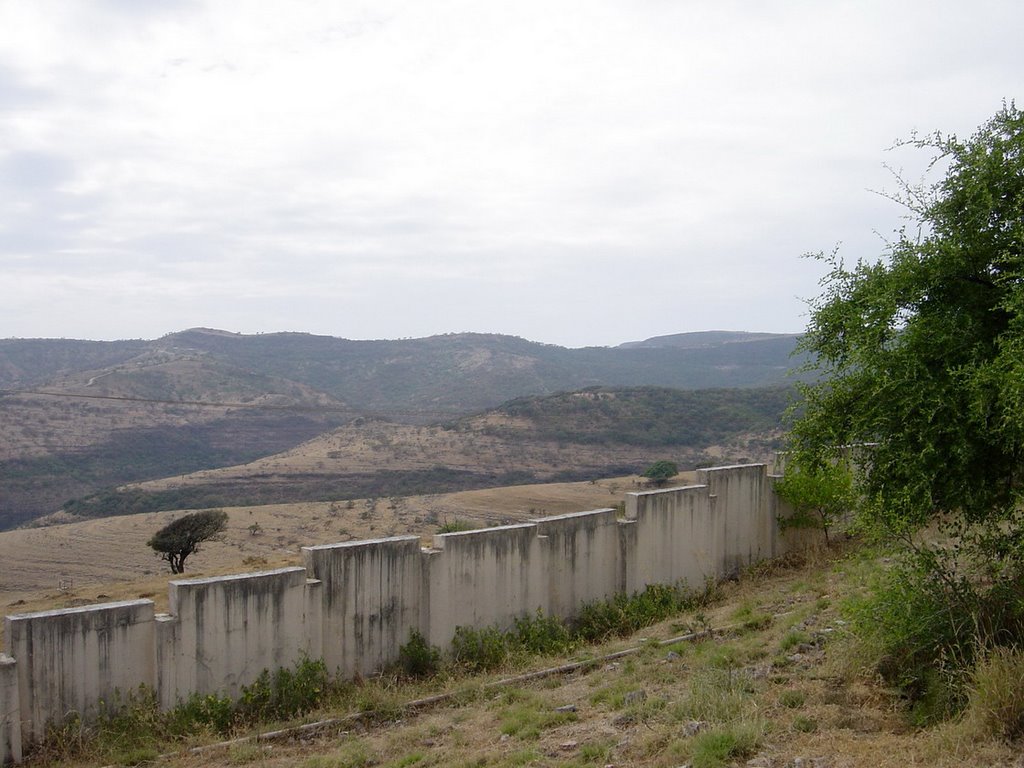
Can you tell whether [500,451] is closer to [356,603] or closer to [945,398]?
[356,603]

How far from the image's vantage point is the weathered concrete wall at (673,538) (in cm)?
1435

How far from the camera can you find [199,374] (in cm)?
9712

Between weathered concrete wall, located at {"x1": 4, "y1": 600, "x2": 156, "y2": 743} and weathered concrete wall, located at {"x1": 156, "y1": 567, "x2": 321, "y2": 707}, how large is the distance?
0.25m

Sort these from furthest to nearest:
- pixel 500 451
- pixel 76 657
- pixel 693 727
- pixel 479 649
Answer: pixel 500 451, pixel 479 649, pixel 76 657, pixel 693 727

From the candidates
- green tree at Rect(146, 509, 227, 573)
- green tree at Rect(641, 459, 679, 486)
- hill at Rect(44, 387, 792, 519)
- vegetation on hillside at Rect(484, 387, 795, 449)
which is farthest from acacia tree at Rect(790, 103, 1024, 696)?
vegetation on hillside at Rect(484, 387, 795, 449)

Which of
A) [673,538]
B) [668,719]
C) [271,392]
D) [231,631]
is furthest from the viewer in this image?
[271,392]

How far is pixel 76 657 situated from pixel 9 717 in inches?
31.0

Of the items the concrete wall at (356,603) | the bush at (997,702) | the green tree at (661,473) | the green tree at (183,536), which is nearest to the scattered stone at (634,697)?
the bush at (997,702)

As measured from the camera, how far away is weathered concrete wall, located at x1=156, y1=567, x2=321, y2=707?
9641 millimetres

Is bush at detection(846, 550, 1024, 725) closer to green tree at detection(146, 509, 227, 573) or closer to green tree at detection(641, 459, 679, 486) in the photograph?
green tree at detection(146, 509, 227, 573)

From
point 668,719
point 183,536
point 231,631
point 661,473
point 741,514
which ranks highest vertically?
point 741,514

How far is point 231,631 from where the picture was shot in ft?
33.0

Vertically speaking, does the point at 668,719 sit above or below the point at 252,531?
above

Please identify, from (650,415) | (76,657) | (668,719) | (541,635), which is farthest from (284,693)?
(650,415)
